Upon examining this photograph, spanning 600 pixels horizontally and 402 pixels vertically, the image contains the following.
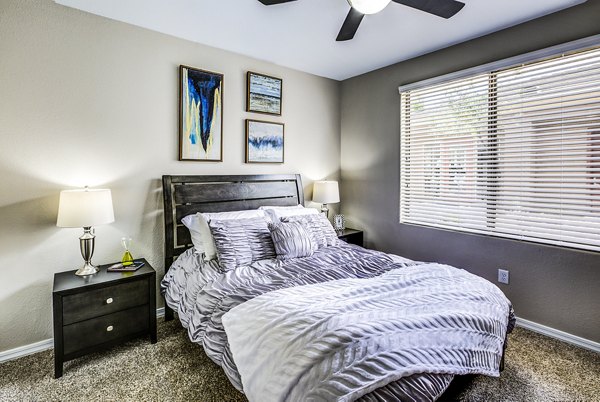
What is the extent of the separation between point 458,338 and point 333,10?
7.92 ft

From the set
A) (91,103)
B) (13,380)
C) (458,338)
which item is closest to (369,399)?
(458,338)

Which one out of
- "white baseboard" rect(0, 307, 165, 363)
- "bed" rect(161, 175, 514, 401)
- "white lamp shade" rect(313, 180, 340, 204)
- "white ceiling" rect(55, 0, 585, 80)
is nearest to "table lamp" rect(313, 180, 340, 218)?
"white lamp shade" rect(313, 180, 340, 204)

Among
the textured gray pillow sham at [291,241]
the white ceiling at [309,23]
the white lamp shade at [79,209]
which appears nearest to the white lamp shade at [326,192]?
the textured gray pillow sham at [291,241]

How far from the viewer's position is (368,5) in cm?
181

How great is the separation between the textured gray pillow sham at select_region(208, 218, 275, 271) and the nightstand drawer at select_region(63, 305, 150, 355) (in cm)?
74

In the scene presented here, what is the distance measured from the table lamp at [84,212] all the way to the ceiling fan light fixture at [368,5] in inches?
84.3

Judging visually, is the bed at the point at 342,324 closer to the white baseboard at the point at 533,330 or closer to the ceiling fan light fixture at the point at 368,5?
the white baseboard at the point at 533,330

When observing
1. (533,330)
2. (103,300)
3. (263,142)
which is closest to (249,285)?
(103,300)

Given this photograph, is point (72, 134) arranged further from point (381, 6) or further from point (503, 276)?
point (503, 276)

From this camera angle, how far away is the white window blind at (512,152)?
2443mm

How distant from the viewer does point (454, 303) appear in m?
1.69

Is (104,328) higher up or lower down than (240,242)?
lower down

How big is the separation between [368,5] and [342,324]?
1724 millimetres

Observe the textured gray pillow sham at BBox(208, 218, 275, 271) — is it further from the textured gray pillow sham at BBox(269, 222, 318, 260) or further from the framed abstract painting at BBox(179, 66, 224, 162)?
the framed abstract painting at BBox(179, 66, 224, 162)
